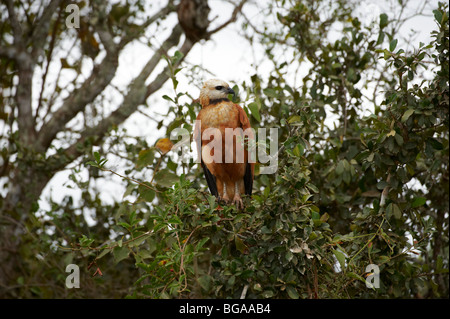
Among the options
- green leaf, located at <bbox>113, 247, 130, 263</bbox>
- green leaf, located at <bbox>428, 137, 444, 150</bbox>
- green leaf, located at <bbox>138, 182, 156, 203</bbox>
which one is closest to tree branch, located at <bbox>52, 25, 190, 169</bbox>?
green leaf, located at <bbox>138, 182, 156, 203</bbox>

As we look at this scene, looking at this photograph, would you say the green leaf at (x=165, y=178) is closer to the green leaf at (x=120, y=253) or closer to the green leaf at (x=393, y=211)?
the green leaf at (x=120, y=253)

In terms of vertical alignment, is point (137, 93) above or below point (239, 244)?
above

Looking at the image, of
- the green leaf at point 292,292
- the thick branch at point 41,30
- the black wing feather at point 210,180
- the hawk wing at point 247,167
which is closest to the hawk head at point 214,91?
the hawk wing at point 247,167

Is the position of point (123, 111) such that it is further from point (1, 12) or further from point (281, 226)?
point (281, 226)

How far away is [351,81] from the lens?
10.7 feet

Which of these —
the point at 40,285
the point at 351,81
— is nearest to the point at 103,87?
the point at 40,285

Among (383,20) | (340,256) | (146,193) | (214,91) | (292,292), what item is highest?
(383,20)

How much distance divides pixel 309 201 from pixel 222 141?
89cm

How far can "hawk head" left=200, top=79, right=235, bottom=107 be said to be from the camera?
3107 mm

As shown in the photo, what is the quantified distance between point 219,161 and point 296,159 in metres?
0.94

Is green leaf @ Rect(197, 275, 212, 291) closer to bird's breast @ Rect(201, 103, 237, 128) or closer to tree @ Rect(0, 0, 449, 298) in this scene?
tree @ Rect(0, 0, 449, 298)

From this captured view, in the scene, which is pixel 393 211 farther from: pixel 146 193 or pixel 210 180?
pixel 146 193

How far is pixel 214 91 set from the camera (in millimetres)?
3121

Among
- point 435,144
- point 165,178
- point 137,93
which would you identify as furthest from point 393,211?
point 137,93
